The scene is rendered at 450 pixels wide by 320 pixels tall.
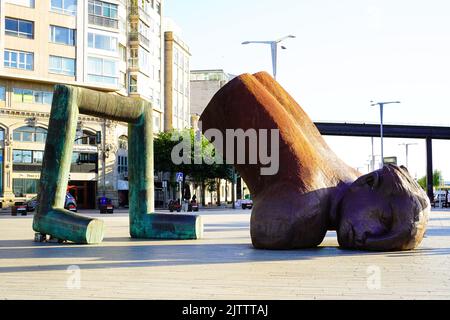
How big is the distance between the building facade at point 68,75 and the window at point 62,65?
0.25 ft

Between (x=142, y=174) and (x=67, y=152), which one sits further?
(x=142, y=174)

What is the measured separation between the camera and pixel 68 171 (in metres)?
13.4

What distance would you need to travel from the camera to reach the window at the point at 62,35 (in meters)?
47.0

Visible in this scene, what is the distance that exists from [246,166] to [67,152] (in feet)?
13.5

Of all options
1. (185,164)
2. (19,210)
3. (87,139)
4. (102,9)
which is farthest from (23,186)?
(102,9)

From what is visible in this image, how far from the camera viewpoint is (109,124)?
51.4 meters

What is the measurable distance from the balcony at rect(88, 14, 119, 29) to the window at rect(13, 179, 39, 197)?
1420 cm

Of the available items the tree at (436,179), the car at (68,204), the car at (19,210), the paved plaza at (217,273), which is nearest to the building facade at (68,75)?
the car at (68,204)

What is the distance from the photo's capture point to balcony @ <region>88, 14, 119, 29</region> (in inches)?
1961

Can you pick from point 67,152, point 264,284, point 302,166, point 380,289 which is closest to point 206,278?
point 264,284

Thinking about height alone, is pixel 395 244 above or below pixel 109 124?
below

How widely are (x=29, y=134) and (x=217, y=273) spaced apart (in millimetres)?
41466

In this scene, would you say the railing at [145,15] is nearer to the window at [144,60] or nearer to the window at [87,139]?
the window at [144,60]
